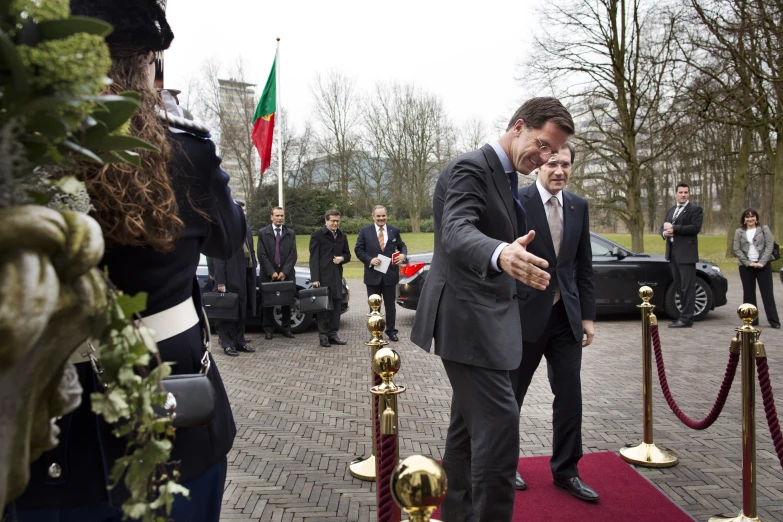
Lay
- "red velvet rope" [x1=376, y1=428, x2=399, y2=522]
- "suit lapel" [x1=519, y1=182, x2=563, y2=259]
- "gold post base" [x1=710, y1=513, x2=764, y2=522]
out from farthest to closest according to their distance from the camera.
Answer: "suit lapel" [x1=519, y1=182, x2=563, y2=259], "gold post base" [x1=710, y1=513, x2=764, y2=522], "red velvet rope" [x1=376, y1=428, x2=399, y2=522]

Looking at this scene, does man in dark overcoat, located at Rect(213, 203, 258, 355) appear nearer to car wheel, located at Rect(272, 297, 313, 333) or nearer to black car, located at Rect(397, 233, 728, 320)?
car wheel, located at Rect(272, 297, 313, 333)

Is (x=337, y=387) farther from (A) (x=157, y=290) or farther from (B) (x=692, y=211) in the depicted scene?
(B) (x=692, y=211)

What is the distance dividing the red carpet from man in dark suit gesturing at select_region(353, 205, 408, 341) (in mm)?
5404

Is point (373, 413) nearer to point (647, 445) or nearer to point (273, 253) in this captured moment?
point (647, 445)

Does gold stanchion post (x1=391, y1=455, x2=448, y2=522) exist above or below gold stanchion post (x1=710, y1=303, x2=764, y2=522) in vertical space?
above

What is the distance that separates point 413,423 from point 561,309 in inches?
85.0

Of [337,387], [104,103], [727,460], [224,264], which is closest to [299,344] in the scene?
[224,264]

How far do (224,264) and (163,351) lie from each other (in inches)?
296

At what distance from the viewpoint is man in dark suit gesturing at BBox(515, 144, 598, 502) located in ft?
12.2

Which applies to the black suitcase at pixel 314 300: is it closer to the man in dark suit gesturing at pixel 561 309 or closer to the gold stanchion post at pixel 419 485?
the man in dark suit gesturing at pixel 561 309

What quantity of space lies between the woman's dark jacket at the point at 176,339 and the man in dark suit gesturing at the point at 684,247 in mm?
9513

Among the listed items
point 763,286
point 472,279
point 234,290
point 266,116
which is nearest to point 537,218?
point 472,279

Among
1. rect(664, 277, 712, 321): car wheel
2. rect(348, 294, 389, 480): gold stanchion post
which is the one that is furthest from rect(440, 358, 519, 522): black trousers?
rect(664, 277, 712, 321): car wheel

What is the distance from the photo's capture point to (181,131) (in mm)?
1669
